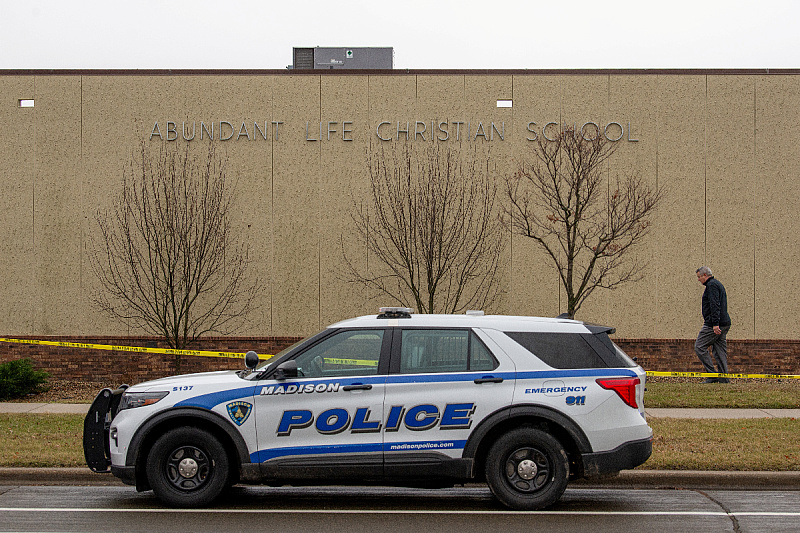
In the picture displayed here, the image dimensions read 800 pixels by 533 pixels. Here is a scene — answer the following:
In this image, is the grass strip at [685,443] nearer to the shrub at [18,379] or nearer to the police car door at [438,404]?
the shrub at [18,379]

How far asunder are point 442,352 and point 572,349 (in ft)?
3.70

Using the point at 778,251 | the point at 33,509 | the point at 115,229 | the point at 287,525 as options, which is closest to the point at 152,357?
the point at 115,229

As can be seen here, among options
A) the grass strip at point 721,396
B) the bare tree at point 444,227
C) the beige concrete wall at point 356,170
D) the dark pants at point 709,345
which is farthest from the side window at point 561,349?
the beige concrete wall at point 356,170

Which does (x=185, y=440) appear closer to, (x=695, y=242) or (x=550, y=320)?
(x=550, y=320)

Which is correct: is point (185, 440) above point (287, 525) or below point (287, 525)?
above

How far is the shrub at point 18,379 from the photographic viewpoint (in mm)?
13820

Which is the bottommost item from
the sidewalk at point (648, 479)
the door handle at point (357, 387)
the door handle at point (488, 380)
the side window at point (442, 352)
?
the sidewalk at point (648, 479)

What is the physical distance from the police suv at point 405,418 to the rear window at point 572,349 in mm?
10

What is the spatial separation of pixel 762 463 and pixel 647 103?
33.4 ft

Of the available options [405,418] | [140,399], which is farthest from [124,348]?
[405,418]

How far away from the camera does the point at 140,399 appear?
730 centimetres

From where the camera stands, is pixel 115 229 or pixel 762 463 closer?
pixel 762 463

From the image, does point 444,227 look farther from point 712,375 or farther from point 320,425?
point 320,425

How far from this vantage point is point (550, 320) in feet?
24.9
